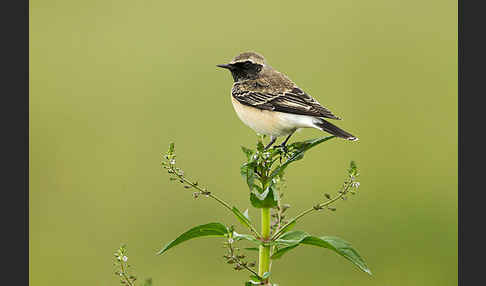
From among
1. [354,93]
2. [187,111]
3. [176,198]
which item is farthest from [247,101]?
[354,93]

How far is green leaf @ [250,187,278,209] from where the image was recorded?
285cm

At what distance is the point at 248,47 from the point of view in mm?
10344

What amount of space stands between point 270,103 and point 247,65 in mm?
422

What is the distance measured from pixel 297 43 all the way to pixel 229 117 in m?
2.71

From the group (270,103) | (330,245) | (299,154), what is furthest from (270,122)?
(330,245)

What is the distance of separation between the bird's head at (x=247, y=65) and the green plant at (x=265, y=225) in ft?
6.33

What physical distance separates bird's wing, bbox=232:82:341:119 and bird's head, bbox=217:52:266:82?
0.12m

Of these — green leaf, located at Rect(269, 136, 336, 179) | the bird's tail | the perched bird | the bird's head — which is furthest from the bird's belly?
green leaf, located at Rect(269, 136, 336, 179)

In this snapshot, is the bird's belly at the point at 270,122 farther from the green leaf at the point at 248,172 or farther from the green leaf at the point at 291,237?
the green leaf at the point at 291,237

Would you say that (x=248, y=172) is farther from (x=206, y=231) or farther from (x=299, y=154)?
(x=206, y=231)

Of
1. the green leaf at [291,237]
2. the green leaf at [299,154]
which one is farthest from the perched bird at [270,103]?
the green leaf at [291,237]

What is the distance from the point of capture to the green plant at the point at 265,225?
2.72m

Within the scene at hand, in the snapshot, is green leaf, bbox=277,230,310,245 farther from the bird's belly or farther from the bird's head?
the bird's head
